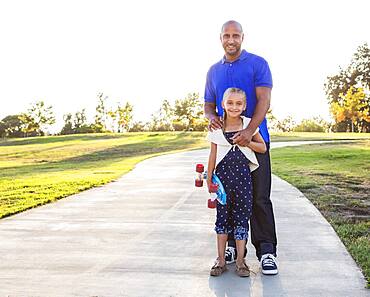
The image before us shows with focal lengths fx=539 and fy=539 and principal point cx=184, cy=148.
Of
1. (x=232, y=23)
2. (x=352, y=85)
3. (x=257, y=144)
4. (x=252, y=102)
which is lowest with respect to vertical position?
(x=257, y=144)

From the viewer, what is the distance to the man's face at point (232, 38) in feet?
13.2

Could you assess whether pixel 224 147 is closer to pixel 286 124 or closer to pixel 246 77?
pixel 246 77

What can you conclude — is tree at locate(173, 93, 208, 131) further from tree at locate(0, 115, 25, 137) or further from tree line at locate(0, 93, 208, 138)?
tree at locate(0, 115, 25, 137)

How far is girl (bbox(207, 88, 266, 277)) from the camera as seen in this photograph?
13.2 feet

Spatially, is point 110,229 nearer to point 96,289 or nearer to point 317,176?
point 96,289

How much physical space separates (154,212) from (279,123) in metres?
52.8

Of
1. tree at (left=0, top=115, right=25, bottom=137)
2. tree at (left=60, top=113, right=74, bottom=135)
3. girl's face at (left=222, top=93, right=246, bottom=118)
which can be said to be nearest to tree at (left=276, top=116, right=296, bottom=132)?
tree at (left=60, top=113, right=74, bottom=135)

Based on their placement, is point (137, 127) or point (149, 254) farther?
point (137, 127)

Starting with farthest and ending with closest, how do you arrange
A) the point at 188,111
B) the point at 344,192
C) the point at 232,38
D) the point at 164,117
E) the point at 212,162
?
the point at 164,117 → the point at 188,111 → the point at 344,192 → the point at 212,162 → the point at 232,38

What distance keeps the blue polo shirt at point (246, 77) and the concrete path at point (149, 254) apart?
1135 millimetres

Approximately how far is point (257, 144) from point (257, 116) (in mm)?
213

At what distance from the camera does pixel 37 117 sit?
60.9m

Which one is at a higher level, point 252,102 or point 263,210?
point 252,102

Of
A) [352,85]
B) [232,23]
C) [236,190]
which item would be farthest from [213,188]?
[352,85]
